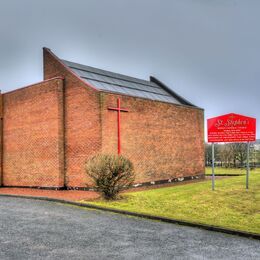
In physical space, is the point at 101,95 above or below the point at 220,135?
above

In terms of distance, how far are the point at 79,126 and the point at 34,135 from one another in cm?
350

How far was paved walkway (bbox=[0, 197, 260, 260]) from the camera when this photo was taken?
5.64 m

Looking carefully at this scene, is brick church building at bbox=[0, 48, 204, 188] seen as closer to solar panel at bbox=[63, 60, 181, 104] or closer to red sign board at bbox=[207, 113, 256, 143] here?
solar panel at bbox=[63, 60, 181, 104]

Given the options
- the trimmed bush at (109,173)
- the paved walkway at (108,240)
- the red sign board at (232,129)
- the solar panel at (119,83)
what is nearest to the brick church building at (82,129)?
the solar panel at (119,83)

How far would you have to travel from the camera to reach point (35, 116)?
18219mm

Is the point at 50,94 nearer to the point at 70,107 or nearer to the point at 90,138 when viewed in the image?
the point at 70,107

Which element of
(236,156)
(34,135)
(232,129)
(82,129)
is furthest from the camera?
(236,156)

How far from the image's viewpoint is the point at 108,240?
258 inches

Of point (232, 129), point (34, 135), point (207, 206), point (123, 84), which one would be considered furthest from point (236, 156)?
point (207, 206)

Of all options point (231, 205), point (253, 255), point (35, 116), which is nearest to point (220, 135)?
point (231, 205)

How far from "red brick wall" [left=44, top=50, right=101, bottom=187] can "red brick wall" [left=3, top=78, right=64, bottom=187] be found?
47cm

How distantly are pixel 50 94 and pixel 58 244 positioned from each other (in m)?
12.2

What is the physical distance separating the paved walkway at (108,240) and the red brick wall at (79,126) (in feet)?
22.0

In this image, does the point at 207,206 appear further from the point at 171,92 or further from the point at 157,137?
the point at 171,92
